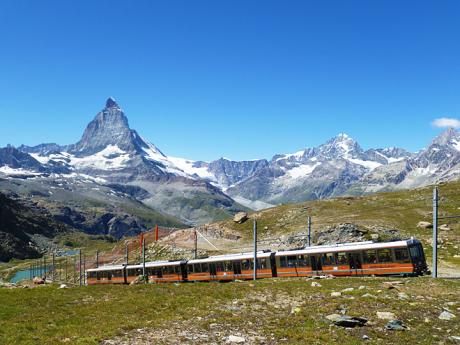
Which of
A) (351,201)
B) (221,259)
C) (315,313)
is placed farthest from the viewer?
(351,201)

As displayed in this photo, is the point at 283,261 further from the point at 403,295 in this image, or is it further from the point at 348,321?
the point at 348,321

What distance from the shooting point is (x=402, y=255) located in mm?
46125

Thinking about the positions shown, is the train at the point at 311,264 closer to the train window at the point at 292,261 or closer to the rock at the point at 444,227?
the train window at the point at 292,261

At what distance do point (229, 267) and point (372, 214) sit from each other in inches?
2134

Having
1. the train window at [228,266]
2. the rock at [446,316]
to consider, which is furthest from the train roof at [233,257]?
the rock at [446,316]

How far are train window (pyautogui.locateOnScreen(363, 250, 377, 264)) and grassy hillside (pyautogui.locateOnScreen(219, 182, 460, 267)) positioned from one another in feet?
91.3

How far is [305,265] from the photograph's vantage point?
54.0m

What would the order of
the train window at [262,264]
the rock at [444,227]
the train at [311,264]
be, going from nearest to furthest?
the train at [311,264] < the train window at [262,264] < the rock at [444,227]

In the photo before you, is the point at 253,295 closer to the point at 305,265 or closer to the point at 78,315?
the point at 78,315

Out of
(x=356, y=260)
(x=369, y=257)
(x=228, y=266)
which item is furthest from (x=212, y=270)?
(x=369, y=257)

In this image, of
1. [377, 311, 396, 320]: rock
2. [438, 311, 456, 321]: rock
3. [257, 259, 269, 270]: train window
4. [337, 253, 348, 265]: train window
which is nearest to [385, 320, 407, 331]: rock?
[377, 311, 396, 320]: rock

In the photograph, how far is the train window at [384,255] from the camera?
4725 cm

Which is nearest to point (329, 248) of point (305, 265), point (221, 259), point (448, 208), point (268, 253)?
point (305, 265)

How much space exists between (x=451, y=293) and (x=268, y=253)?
30121 mm
